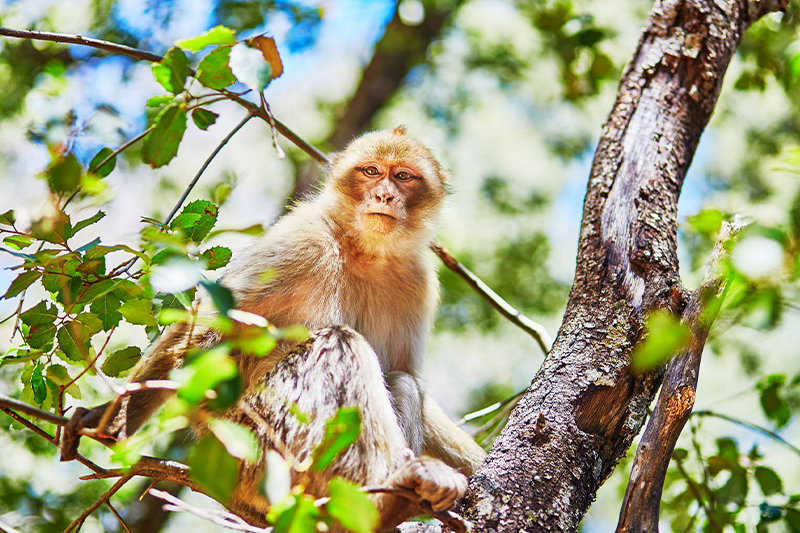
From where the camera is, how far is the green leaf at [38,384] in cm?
290

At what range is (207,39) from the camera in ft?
7.31

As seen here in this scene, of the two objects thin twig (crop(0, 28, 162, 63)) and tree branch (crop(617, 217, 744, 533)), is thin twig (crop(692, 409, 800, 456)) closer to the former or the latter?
tree branch (crop(617, 217, 744, 533))

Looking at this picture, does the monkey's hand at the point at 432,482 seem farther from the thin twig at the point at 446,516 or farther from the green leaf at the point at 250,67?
the green leaf at the point at 250,67

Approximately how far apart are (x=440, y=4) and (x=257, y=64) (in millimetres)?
8971

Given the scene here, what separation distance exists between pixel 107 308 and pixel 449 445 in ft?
7.83

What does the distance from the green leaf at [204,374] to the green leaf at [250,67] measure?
967mm

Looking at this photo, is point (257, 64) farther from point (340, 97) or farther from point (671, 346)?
point (340, 97)

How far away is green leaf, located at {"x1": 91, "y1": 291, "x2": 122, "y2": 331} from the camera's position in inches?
113

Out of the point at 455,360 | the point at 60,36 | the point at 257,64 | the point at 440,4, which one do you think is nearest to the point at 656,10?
the point at 257,64

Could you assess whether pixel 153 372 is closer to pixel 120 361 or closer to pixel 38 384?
pixel 120 361

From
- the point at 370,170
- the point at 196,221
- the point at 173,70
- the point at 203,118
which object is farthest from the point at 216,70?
the point at 370,170

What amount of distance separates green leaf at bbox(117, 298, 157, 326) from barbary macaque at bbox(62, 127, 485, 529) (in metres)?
0.20

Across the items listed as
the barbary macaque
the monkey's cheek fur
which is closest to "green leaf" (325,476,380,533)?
the barbary macaque

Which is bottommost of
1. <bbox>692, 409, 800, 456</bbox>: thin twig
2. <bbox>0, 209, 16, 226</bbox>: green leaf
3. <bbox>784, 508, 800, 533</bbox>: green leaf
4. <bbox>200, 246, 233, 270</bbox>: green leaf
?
<bbox>0, 209, 16, 226</bbox>: green leaf
